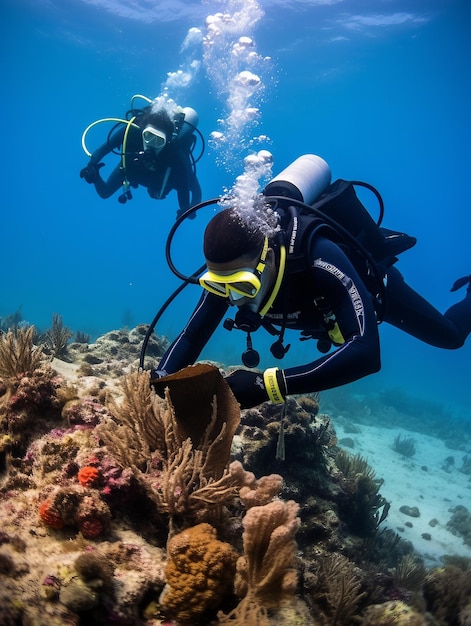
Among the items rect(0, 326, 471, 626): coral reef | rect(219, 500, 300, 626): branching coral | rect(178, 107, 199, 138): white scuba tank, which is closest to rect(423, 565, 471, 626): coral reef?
rect(0, 326, 471, 626): coral reef

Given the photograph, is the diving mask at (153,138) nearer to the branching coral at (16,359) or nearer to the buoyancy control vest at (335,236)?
the buoyancy control vest at (335,236)

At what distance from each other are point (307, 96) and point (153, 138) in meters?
34.3

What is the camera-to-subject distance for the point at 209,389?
266 centimetres

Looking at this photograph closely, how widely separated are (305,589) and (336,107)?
1850 inches

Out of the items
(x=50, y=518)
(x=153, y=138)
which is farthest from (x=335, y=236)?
(x=153, y=138)

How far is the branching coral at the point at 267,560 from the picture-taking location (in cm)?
191

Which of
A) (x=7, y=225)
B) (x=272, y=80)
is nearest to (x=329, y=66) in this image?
(x=272, y=80)

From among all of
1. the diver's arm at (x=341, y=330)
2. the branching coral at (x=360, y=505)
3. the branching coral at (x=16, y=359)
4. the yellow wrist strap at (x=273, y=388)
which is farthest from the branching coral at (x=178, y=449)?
the branching coral at (x=360, y=505)

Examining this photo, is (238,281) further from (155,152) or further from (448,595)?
(155,152)

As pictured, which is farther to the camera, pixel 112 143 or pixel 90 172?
pixel 112 143

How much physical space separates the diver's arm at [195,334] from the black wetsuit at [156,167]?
724cm

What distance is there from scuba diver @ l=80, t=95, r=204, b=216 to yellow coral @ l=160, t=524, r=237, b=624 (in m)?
9.03

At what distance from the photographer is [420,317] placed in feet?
18.3

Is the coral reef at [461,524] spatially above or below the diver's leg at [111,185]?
below
